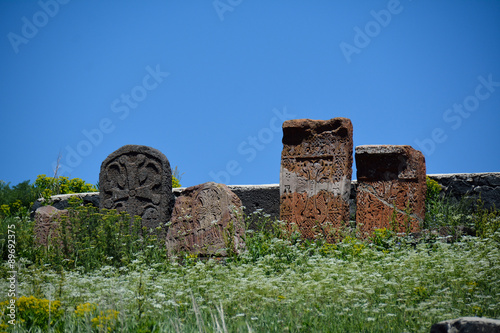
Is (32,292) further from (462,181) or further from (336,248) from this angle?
(462,181)

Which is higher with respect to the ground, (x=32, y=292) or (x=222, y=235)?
(x=222, y=235)

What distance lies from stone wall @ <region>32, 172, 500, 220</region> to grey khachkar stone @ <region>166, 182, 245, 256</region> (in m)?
2.27

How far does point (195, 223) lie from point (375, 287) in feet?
12.4

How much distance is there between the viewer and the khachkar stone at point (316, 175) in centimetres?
906

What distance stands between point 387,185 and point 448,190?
1.82 metres


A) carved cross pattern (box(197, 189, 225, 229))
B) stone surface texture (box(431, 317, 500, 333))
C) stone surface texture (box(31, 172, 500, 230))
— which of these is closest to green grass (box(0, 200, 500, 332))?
stone surface texture (box(431, 317, 500, 333))

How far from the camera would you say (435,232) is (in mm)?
8242

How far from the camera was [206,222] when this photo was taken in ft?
27.4

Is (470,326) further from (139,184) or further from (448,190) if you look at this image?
(448,190)

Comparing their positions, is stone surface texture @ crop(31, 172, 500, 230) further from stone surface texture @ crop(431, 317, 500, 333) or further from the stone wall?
stone surface texture @ crop(431, 317, 500, 333)

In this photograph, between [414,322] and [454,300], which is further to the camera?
[454,300]

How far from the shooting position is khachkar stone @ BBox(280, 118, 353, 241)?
9.06 meters

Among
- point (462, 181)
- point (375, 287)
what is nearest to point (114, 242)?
point (375, 287)

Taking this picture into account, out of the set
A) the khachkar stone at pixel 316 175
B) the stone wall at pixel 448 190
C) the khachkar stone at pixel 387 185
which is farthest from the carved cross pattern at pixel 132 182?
the khachkar stone at pixel 387 185
